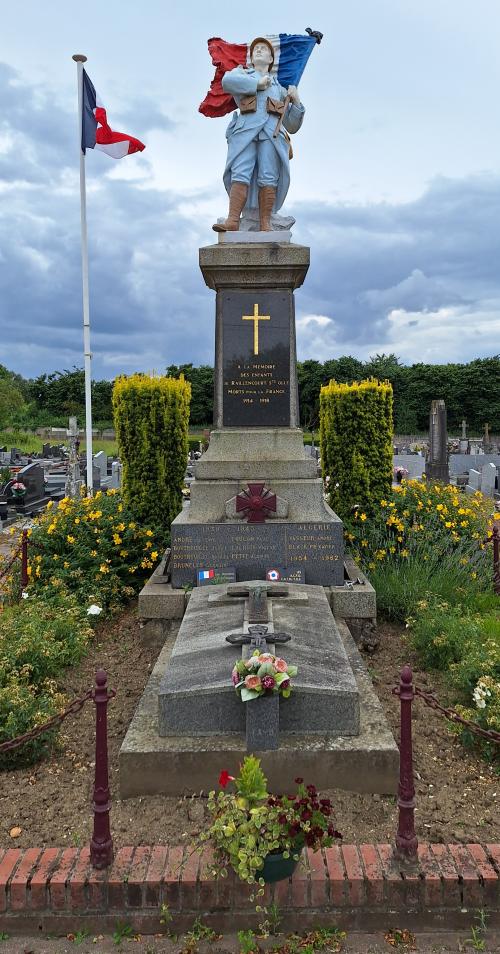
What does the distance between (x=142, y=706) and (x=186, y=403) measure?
5383mm

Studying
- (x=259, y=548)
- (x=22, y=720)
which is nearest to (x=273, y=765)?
(x=22, y=720)

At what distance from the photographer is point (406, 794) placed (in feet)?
9.75

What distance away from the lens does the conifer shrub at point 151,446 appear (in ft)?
26.8

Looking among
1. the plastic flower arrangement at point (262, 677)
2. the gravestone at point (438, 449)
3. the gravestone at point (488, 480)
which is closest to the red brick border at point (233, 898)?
the plastic flower arrangement at point (262, 677)

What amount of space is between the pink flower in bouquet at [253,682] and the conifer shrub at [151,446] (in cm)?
487

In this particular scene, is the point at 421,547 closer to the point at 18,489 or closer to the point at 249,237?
the point at 249,237

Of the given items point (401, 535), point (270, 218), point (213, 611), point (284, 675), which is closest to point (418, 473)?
point (401, 535)

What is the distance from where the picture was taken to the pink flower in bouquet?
11.1 ft

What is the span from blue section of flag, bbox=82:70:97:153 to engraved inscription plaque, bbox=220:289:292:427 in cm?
648

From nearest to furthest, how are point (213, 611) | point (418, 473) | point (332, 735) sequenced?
point (332, 735) → point (213, 611) → point (418, 473)

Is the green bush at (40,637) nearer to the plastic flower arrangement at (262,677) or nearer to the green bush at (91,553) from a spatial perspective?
the green bush at (91,553)

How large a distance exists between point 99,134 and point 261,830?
12055 millimetres

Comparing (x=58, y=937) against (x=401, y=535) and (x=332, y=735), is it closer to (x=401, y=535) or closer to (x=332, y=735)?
(x=332, y=735)

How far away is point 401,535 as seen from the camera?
7766mm
